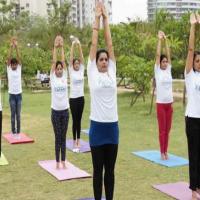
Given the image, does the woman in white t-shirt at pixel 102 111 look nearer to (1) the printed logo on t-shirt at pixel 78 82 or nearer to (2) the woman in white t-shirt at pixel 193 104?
(2) the woman in white t-shirt at pixel 193 104

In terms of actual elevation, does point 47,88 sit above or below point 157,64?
below

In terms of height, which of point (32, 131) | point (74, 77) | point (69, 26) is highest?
point (69, 26)

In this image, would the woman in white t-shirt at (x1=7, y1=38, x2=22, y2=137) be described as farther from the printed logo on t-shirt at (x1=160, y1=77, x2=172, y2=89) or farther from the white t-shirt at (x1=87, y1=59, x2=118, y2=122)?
the white t-shirt at (x1=87, y1=59, x2=118, y2=122)

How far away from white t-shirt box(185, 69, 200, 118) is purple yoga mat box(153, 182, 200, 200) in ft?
3.38

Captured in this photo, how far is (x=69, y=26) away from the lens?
34.2 metres

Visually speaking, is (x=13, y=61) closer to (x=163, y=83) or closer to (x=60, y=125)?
(x=60, y=125)

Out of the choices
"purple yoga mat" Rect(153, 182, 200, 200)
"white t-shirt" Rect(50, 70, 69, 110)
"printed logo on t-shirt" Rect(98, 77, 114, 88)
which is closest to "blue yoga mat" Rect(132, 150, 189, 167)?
"purple yoga mat" Rect(153, 182, 200, 200)

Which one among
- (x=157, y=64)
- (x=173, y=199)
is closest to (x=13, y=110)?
(x=157, y=64)

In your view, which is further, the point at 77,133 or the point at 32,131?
the point at 32,131

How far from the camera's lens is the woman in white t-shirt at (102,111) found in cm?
490

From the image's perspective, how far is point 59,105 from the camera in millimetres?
7066

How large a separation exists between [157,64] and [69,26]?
27186 millimetres

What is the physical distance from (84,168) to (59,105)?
1.11 m

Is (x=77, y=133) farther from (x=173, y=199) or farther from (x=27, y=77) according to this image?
(x=27, y=77)
